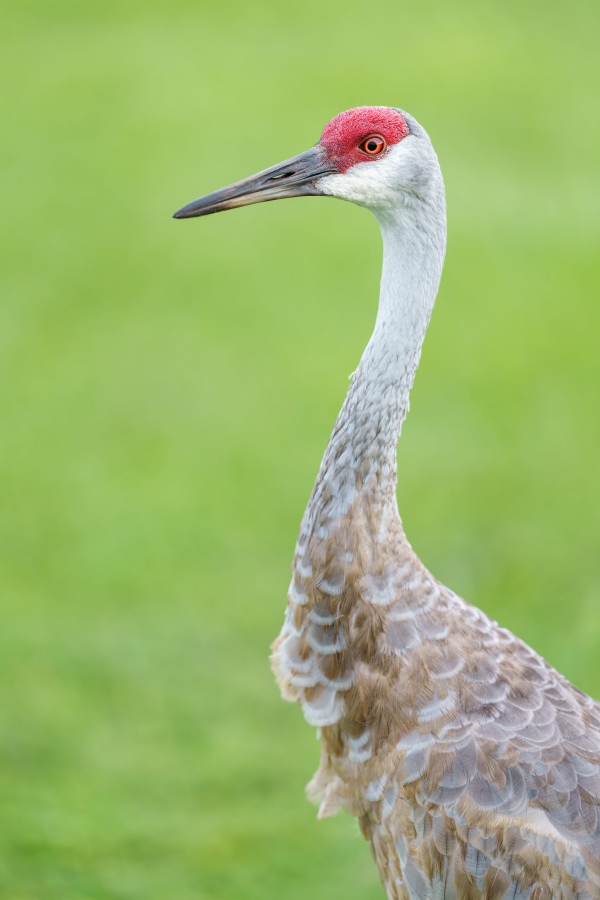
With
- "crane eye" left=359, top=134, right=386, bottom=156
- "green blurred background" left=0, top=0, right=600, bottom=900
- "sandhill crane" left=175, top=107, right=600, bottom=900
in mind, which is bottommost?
"sandhill crane" left=175, top=107, right=600, bottom=900

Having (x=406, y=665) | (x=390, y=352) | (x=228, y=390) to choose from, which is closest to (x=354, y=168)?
(x=390, y=352)

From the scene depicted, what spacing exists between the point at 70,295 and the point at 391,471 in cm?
539

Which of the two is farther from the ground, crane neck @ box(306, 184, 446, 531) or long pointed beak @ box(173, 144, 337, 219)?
long pointed beak @ box(173, 144, 337, 219)

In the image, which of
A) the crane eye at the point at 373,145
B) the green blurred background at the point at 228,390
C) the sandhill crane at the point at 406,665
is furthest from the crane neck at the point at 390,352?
the green blurred background at the point at 228,390

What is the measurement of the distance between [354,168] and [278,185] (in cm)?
20

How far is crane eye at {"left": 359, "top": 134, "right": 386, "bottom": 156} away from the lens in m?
2.82

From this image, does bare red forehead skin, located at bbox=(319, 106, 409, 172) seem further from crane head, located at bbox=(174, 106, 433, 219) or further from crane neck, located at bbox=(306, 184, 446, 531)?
crane neck, located at bbox=(306, 184, 446, 531)

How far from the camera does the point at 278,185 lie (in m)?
2.91

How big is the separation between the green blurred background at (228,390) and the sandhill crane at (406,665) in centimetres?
167

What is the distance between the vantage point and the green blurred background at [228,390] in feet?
16.0

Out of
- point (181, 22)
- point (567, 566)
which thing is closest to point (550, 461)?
point (567, 566)

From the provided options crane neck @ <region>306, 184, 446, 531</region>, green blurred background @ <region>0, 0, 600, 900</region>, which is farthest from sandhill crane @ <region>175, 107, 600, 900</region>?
green blurred background @ <region>0, 0, 600, 900</region>

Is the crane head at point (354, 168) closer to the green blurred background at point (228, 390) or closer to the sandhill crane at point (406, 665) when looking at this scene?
the sandhill crane at point (406, 665)

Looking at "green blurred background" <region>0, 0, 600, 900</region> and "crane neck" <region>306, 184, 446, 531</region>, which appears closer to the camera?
"crane neck" <region>306, 184, 446, 531</region>
